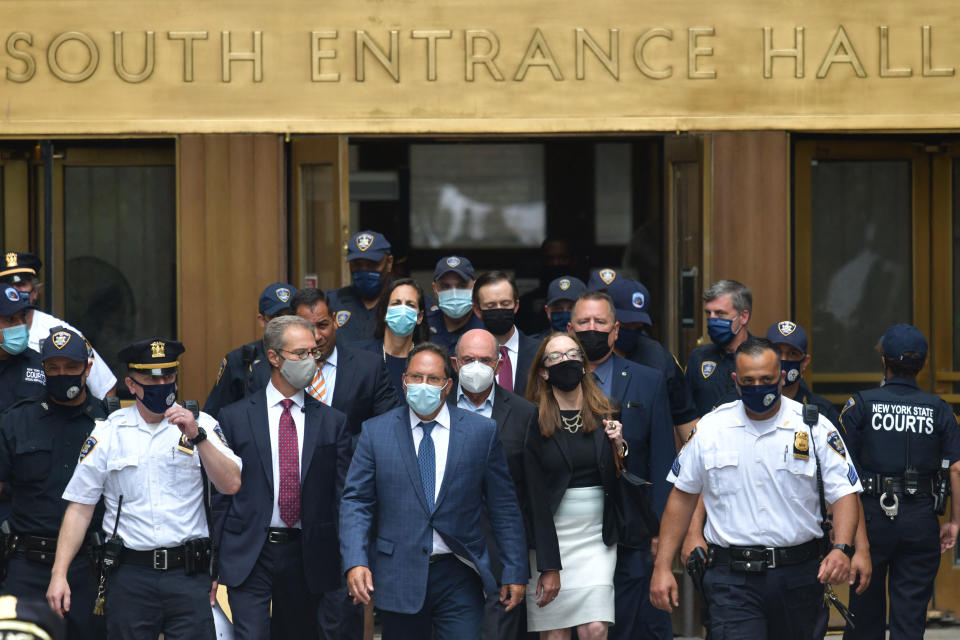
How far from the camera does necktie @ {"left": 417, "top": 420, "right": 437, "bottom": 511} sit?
22.4ft

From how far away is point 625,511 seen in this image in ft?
24.2

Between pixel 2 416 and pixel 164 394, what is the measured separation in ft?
3.87

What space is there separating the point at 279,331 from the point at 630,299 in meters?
2.41

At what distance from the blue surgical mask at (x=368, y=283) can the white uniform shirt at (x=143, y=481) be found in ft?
7.34

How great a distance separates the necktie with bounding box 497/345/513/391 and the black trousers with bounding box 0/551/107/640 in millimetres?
2505

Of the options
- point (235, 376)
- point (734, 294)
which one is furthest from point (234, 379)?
point (734, 294)

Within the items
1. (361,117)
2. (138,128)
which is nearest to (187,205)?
(138,128)

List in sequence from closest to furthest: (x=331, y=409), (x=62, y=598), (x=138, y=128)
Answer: (x=62, y=598)
(x=331, y=409)
(x=138, y=128)

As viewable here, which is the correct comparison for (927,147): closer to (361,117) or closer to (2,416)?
(361,117)

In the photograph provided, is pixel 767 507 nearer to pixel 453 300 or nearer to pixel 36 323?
pixel 453 300

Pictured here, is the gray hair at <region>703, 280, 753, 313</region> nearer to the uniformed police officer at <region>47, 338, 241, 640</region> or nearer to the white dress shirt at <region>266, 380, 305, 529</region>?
the white dress shirt at <region>266, 380, 305, 529</region>

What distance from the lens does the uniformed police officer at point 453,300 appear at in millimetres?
8578

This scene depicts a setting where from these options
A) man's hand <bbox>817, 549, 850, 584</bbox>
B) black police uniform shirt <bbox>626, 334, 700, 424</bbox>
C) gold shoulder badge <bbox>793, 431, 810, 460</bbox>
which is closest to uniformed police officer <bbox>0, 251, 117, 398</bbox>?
black police uniform shirt <bbox>626, 334, 700, 424</bbox>

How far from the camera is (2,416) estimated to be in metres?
7.49
